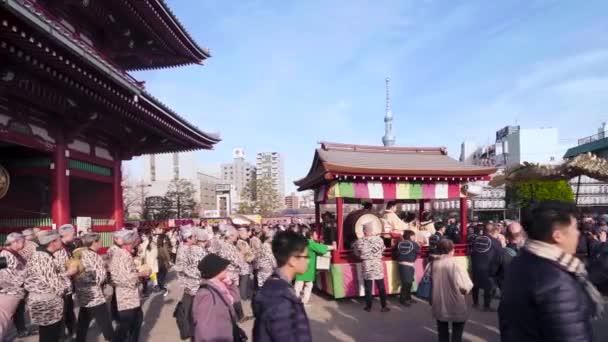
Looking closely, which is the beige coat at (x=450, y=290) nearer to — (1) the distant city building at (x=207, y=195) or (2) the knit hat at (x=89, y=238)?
(2) the knit hat at (x=89, y=238)

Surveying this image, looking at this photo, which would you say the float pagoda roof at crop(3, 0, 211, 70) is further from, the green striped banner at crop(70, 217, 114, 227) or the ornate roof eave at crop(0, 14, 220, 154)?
the green striped banner at crop(70, 217, 114, 227)

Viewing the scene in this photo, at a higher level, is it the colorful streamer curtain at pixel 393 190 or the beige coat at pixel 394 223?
the colorful streamer curtain at pixel 393 190

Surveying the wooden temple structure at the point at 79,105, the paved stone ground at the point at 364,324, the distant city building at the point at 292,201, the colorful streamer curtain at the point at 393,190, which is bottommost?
the distant city building at the point at 292,201

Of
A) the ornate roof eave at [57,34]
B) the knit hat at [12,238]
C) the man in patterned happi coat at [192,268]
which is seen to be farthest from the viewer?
the knit hat at [12,238]

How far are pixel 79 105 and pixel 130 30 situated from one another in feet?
13.9

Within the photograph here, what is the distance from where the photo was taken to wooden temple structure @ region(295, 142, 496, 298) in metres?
8.45

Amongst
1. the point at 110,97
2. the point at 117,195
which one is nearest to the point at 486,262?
the point at 110,97

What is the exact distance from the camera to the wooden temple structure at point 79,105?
728 centimetres

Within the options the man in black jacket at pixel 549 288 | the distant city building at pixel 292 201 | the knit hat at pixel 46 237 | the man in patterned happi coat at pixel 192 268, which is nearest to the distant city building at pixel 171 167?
the distant city building at pixel 292 201

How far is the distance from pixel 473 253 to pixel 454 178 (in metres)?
2.25

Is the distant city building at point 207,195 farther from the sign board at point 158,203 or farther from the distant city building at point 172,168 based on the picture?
the sign board at point 158,203

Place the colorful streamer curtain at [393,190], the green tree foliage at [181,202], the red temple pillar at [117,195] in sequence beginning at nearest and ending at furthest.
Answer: the colorful streamer curtain at [393,190], the red temple pillar at [117,195], the green tree foliage at [181,202]

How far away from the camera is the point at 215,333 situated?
3033mm

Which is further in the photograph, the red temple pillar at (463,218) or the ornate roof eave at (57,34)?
the red temple pillar at (463,218)
